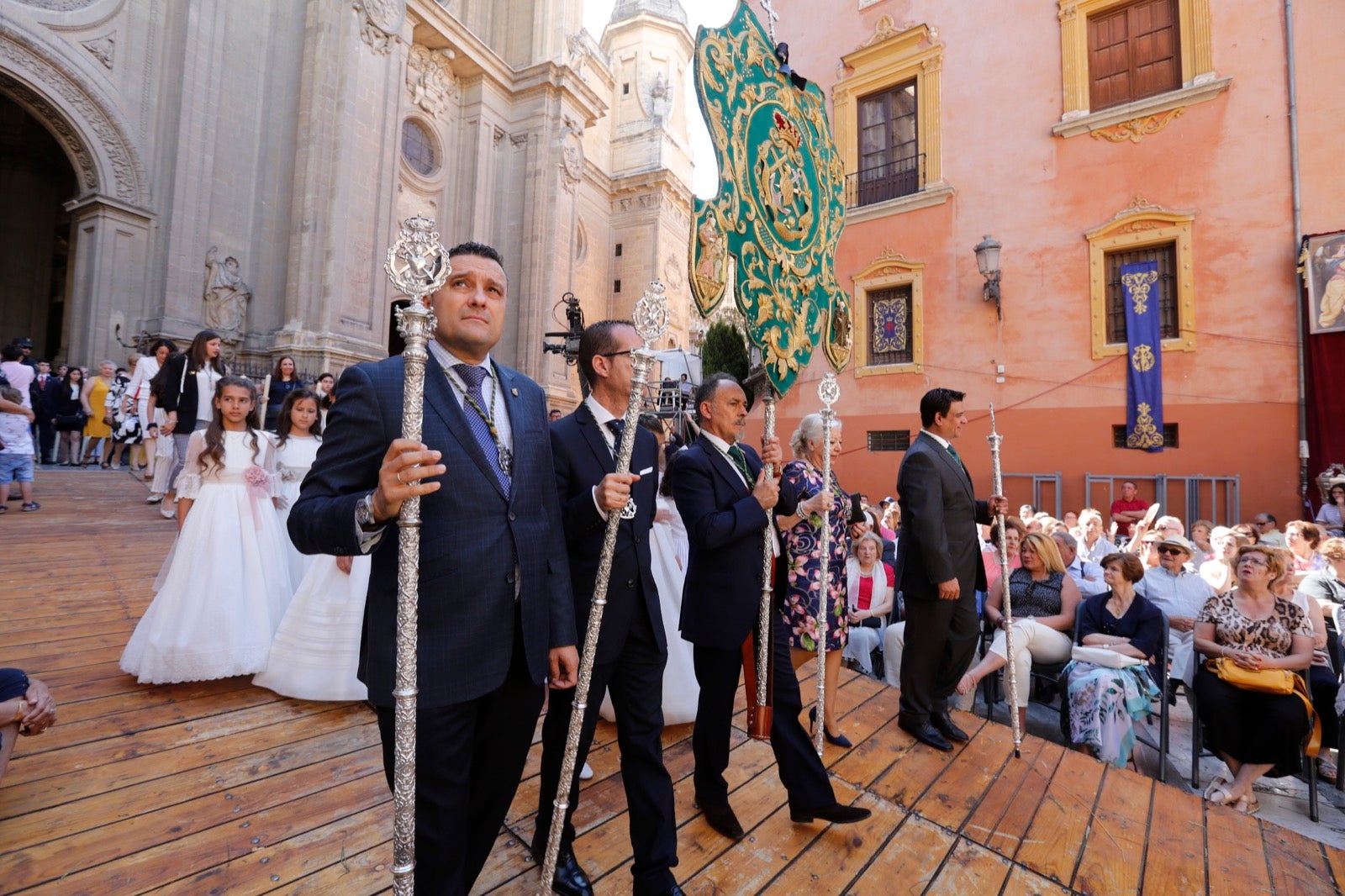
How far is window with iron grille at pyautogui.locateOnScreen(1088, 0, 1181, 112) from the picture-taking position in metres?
10.5

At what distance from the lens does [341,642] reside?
342 cm

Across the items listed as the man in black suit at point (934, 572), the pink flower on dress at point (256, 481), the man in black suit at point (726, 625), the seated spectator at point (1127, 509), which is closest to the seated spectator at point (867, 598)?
A: the man in black suit at point (934, 572)

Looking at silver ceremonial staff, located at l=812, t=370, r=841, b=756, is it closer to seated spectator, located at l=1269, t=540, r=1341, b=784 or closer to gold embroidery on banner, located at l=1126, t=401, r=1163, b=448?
seated spectator, located at l=1269, t=540, r=1341, b=784

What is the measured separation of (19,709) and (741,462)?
2891 millimetres

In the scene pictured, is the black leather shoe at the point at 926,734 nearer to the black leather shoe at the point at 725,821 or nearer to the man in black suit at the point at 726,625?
the man in black suit at the point at 726,625

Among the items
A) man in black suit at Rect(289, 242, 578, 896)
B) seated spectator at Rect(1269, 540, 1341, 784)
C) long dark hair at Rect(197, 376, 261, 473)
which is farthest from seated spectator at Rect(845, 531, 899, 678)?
long dark hair at Rect(197, 376, 261, 473)

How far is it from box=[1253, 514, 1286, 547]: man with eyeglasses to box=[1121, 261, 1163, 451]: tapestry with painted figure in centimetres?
232

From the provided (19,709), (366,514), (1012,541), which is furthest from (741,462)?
(1012,541)

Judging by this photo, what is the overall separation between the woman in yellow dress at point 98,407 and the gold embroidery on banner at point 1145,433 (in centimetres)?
1662

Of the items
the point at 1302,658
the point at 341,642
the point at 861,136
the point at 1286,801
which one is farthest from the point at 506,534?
the point at 861,136

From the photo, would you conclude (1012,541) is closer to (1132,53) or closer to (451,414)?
(451,414)

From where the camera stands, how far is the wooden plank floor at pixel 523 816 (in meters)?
2.23

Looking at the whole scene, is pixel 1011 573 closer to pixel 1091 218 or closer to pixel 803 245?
pixel 803 245

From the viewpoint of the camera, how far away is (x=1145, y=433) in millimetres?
10156
